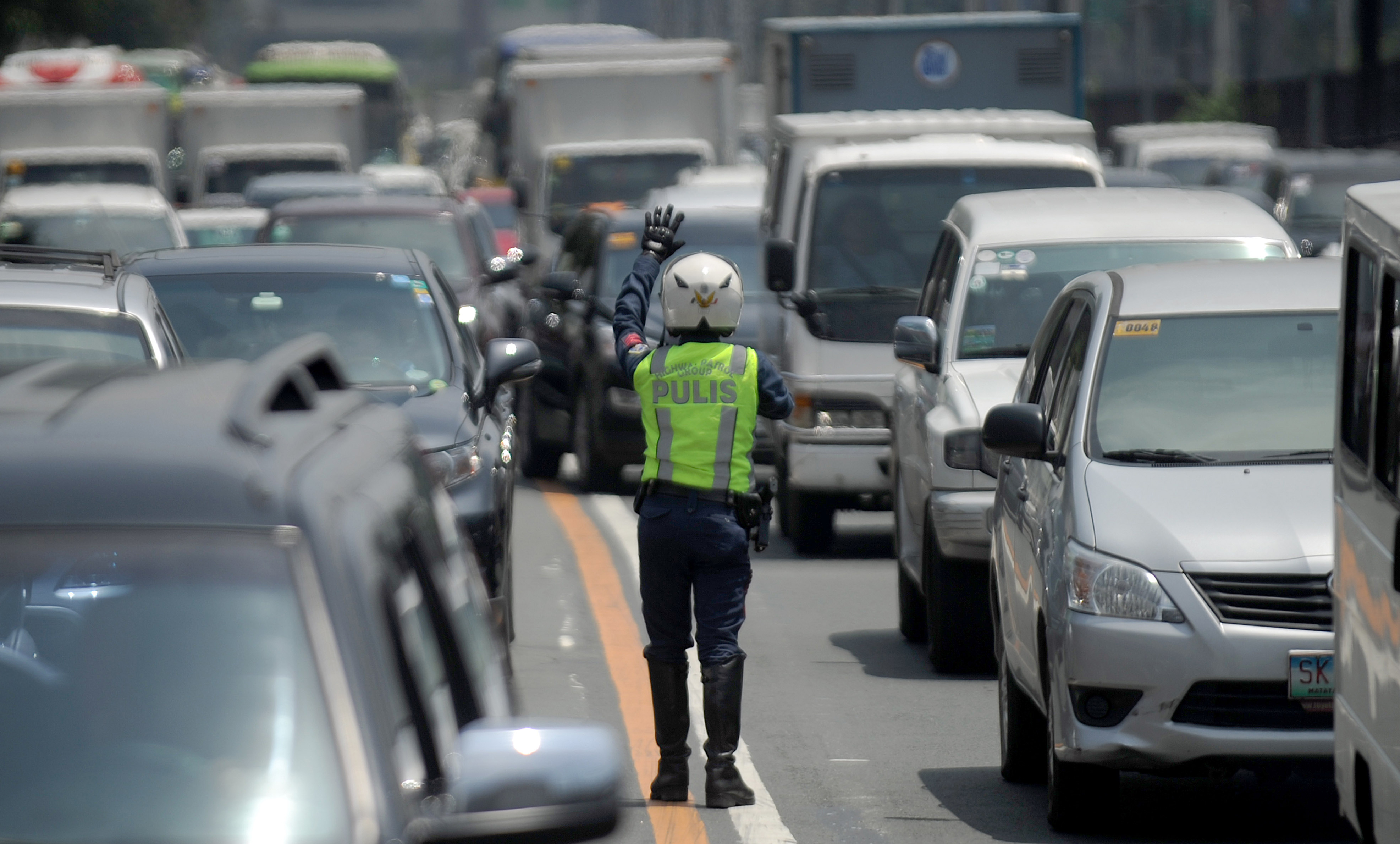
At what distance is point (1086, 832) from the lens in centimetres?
683

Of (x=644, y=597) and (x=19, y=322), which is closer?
(x=644, y=597)

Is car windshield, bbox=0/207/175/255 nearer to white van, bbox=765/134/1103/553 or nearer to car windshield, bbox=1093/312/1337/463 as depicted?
white van, bbox=765/134/1103/553

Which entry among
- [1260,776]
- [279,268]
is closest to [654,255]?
[1260,776]

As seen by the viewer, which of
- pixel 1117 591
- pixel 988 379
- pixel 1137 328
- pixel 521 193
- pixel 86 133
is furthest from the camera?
pixel 86 133

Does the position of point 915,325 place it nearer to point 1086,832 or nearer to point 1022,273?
point 1022,273

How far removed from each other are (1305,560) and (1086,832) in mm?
1011

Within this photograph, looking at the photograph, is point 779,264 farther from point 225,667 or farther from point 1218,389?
point 225,667

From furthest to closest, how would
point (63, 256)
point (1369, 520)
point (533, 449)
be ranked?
1. point (533, 449)
2. point (63, 256)
3. point (1369, 520)

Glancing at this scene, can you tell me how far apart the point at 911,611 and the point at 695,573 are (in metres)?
3.59

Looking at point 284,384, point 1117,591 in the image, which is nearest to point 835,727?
point 1117,591

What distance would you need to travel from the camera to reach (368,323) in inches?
415

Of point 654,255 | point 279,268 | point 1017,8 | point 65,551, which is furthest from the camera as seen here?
point 1017,8

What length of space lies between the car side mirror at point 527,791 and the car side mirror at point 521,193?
2656cm

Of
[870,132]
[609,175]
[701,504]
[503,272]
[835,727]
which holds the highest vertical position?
[870,132]
